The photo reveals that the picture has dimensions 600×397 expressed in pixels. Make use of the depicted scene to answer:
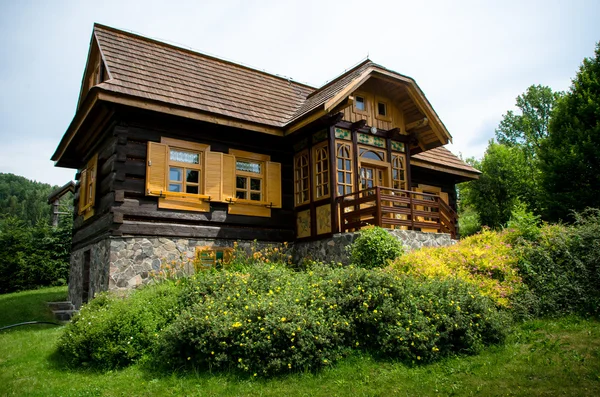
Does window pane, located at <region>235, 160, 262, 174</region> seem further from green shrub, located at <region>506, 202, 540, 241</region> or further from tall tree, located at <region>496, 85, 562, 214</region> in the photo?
tall tree, located at <region>496, 85, 562, 214</region>

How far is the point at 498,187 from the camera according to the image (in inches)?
1013

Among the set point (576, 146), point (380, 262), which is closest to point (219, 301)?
point (380, 262)

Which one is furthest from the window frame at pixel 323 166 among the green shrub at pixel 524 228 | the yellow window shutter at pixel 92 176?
the yellow window shutter at pixel 92 176

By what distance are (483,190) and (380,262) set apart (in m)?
17.8

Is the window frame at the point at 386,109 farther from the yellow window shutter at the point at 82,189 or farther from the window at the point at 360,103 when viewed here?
the yellow window shutter at the point at 82,189

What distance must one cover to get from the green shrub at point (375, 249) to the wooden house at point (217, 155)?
1118 millimetres

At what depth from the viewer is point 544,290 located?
8.80 metres

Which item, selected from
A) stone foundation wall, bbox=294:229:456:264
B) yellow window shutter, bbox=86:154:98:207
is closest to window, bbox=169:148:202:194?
yellow window shutter, bbox=86:154:98:207

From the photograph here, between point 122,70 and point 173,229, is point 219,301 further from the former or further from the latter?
point 122,70

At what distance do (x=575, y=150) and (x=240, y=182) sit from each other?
13093 millimetres

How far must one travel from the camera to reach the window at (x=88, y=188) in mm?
13086

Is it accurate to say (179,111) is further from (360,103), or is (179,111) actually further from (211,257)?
(360,103)

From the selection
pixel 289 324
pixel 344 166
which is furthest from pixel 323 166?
pixel 289 324

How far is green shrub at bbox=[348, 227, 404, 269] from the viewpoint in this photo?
34.6ft
